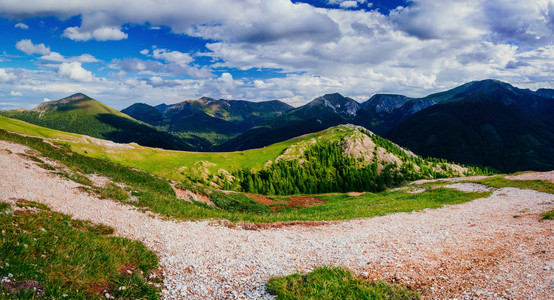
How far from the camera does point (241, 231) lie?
2067cm

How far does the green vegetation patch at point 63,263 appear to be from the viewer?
8.20 meters

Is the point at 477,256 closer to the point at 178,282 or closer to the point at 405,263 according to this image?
the point at 405,263

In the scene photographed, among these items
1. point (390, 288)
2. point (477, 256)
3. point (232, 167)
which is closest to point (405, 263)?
point (390, 288)

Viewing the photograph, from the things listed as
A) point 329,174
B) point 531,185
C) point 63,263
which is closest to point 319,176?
point 329,174

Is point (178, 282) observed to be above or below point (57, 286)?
below

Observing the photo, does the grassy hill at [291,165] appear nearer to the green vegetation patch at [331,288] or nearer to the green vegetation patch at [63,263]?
the green vegetation patch at [63,263]

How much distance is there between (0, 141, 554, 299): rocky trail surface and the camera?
1154cm

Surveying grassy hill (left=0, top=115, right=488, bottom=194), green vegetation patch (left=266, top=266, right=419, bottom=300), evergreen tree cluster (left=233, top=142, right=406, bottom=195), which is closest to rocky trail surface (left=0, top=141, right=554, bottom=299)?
green vegetation patch (left=266, top=266, right=419, bottom=300)

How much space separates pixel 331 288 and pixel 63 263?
11.2m

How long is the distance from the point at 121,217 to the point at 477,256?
25.0 metres

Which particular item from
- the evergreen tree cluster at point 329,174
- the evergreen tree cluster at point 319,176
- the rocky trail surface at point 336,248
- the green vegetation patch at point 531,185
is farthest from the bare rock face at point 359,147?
the rocky trail surface at point 336,248

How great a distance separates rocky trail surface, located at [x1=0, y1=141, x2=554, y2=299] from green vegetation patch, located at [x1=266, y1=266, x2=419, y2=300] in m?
0.92

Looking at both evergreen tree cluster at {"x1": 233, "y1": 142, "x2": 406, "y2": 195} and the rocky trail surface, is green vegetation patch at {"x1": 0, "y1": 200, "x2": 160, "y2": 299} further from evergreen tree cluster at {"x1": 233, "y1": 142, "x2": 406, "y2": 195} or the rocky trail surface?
evergreen tree cluster at {"x1": 233, "y1": 142, "x2": 406, "y2": 195}

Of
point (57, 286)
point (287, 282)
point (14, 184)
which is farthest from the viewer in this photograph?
point (14, 184)
